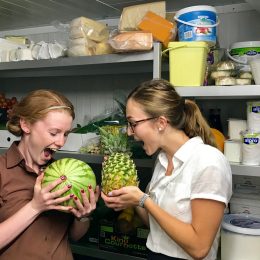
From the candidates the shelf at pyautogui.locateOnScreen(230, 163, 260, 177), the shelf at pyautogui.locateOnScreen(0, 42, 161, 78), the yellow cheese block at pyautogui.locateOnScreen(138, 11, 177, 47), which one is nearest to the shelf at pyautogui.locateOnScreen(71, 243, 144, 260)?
the shelf at pyautogui.locateOnScreen(230, 163, 260, 177)

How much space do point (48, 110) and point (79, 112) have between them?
135 centimetres

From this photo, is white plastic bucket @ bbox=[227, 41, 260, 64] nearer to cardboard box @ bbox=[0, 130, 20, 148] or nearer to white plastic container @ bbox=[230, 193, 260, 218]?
white plastic container @ bbox=[230, 193, 260, 218]

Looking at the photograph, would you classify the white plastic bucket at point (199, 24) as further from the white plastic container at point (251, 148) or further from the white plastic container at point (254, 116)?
the white plastic container at point (251, 148)

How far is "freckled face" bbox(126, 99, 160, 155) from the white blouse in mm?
106

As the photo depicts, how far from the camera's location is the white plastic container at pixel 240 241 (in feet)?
5.03

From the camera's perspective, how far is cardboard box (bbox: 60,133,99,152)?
6.57 ft

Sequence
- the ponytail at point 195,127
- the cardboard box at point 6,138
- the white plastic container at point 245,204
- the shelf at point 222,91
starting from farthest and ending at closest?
the cardboard box at point 6,138 < the white plastic container at point 245,204 < the shelf at point 222,91 < the ponytail at point 195,127

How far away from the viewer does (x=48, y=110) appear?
1.23m

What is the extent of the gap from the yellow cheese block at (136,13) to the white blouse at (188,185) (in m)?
0.74

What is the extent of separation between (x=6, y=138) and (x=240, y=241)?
1536mm

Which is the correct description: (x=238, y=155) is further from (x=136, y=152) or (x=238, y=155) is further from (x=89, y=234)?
(x=89, y=234)

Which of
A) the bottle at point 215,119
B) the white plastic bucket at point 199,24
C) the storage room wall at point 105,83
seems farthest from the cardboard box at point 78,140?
the white plastic bucket at point 199,24

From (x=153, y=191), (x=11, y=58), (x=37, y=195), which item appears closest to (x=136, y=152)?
(x=153, y=191)

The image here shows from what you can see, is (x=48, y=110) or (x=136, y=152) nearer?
(x=48, y=110)
